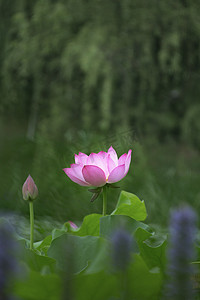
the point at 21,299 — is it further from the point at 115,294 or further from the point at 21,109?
the point at 21,109

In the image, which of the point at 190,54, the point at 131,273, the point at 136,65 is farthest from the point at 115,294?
the point at 190,54

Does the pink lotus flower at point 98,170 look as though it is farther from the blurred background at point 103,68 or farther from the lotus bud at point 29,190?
the blurred background at point 103,68

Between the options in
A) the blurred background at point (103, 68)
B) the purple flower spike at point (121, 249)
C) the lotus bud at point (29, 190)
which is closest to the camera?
the purple flower spike at point (121, 249)

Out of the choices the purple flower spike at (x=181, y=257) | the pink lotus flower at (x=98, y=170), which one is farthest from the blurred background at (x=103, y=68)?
the purple flower spike at (x=181, y=257)

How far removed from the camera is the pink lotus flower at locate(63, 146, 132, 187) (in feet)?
1.28

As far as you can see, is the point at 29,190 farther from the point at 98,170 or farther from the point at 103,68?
the point at 103,68

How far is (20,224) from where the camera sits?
751 millimetres

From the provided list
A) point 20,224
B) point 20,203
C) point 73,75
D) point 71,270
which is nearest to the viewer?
point 71,270

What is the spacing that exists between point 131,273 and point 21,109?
459 centimetres

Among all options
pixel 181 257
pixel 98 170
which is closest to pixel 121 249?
pixel 181 257

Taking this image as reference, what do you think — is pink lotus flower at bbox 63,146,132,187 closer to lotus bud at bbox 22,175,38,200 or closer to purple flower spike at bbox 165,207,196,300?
lotus bud at bbox 22,175,38,200

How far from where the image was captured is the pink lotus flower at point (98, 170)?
390 mm

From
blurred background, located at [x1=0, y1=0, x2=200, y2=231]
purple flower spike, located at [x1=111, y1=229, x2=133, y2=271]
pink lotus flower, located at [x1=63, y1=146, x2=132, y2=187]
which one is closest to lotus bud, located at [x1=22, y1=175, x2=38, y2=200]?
pink lotus flower, located at [x1=63, y1=146, x2=132, y2=187]

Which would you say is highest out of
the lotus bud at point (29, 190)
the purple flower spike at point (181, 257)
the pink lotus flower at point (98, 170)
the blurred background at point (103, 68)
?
the blurred background at point (103, 68)
